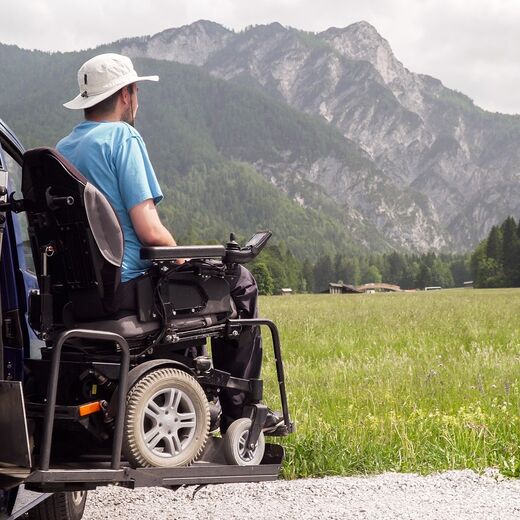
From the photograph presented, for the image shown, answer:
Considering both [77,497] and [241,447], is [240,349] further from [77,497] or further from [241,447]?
[77,497]

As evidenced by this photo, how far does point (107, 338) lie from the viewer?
11.5 feet

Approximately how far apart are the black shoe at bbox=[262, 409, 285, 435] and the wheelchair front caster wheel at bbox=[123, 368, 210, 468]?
2.18 ft

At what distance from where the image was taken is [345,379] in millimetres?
10172

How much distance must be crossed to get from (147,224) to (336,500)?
7.86 ft

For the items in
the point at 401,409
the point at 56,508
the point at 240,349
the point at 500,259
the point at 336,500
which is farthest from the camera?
the point at 500,259

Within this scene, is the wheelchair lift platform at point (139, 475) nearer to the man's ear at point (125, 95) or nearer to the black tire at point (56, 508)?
the black tire at point (56, 508)

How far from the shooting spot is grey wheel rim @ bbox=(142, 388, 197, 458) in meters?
3.53

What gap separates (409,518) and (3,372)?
2428mm

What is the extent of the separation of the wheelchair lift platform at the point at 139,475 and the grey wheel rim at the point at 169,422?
3.7 inches

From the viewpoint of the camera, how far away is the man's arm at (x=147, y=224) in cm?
380

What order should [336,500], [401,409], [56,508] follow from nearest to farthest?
[56,508] → [336,500] → [401,409]

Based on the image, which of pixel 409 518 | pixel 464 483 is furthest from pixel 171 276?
pixel 464 483

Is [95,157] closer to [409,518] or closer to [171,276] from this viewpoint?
[171,276]

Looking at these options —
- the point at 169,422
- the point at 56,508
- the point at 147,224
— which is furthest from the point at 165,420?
the point at 56,508
